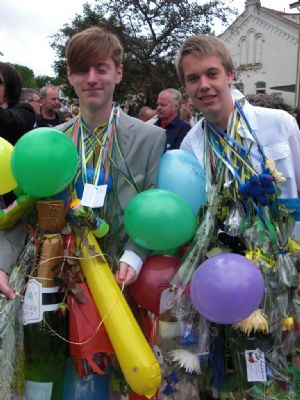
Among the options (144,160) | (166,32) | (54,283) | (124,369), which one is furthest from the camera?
(166,32)

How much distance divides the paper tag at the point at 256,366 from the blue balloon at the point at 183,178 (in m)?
0.63

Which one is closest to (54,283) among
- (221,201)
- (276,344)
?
(221,201)

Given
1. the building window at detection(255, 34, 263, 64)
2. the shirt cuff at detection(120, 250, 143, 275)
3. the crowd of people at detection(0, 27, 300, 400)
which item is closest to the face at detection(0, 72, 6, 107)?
the crowd of people at detection(0, 27, 300, 400)

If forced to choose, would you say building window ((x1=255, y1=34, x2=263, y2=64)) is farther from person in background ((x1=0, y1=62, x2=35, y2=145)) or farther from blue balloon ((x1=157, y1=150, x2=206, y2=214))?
blue balloon ((x1=157, y1=150, x2=206, y2=214))

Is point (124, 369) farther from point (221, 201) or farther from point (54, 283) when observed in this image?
point (221, 201)

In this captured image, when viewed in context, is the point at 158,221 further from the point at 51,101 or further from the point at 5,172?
the point at 51,101

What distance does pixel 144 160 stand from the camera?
193 centimetres

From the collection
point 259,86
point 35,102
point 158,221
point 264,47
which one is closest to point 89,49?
point 158,221

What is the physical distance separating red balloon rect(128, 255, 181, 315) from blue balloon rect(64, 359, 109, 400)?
351 mm

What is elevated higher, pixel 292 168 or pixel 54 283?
pixel 292 168

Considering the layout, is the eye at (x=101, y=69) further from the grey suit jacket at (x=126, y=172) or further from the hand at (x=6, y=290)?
the hand at (x=6, y=290)

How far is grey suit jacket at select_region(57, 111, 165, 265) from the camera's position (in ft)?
6.25

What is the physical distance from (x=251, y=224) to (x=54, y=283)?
2.68ft

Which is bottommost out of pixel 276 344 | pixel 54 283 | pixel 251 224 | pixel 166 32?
pixel 276 344
